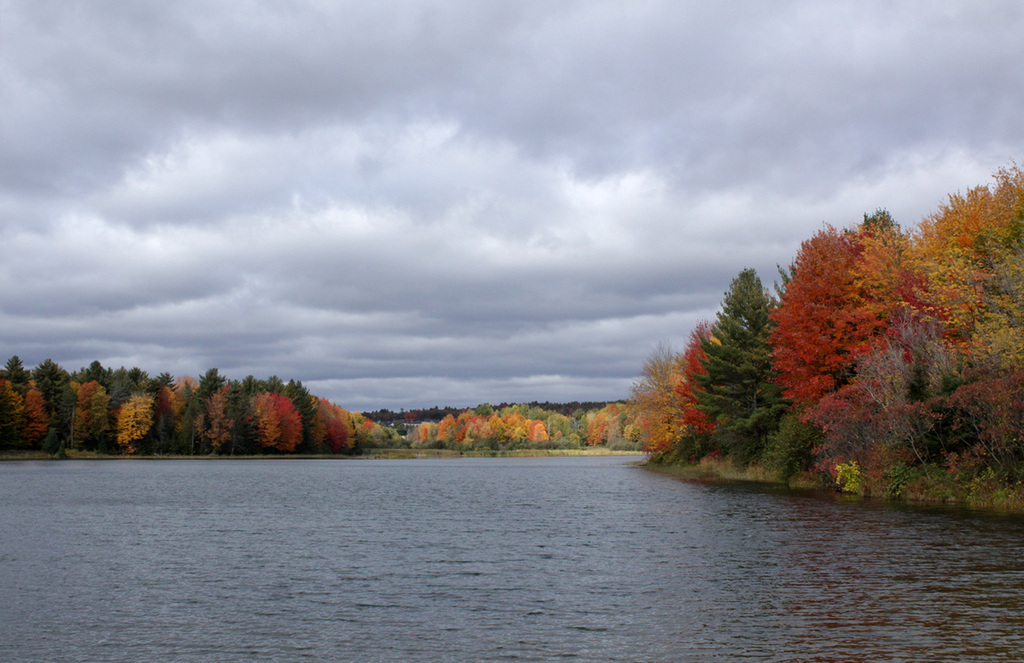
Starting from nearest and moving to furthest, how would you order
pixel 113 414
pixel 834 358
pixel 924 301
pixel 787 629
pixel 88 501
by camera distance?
1. pixel 787 629
2. pixel 924 301
3. pixel 88 501
4. pixel 834 358
5. pixel 113 414

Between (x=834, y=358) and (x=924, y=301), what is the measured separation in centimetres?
860

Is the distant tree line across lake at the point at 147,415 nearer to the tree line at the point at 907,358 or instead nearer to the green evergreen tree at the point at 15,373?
the green evergreen tree at the point at 15,373

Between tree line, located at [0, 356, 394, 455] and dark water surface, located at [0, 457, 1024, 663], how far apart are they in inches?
4122

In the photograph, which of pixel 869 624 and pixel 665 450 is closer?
pixel 869 624

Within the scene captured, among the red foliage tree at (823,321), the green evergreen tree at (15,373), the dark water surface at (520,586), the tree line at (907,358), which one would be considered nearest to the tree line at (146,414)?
the green evergreen tree at (15,373)

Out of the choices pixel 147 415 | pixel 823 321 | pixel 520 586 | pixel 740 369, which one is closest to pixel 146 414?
pixel 147 415

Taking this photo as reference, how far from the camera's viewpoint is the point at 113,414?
135125mm

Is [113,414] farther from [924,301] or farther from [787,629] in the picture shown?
[787,629]

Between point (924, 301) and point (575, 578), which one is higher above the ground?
point (924, 301)

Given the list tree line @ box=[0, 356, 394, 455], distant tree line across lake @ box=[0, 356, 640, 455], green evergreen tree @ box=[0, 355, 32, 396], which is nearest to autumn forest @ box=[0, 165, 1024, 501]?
distant tree line across lake @ box=[0, 356, 640, 455]

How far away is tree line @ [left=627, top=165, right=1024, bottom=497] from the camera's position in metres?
34.0

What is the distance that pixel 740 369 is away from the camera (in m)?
62.8

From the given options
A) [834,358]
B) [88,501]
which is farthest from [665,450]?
[88,501]

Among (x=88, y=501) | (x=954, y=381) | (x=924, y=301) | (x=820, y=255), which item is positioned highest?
(x=820, y=255)
